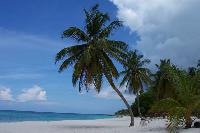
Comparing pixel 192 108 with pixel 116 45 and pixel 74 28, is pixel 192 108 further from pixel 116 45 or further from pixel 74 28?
pixel 74 28

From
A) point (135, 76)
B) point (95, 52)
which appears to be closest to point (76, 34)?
point (95, 52)

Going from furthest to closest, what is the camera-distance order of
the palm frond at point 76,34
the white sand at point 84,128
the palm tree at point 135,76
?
the palm tree at point 135,76 → the palm frond at point 76,34 → the white sand at point 84,128

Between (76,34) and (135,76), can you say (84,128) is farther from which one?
(135,76)

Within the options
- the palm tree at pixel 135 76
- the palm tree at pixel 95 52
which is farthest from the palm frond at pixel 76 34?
the palm tree at pixel 135 76

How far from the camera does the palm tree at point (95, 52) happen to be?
30797mm

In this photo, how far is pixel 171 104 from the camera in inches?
888

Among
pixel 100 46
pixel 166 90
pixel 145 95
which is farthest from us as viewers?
pixel 145 95

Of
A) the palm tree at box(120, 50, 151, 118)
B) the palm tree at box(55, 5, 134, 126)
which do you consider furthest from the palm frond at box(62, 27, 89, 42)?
the palm tree at box(120, 50, 151, 118)

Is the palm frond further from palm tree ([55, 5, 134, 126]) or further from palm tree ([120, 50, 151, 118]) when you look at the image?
palm tree ([120, 50, 151, 118])

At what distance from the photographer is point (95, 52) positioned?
3078cm

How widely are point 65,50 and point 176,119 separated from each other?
45.0 ft

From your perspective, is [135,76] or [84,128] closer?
[84,128]

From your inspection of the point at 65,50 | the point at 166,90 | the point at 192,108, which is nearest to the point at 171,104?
the point at 192,108

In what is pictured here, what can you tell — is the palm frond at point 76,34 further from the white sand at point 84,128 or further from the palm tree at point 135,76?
the palm tree at point 135,76
